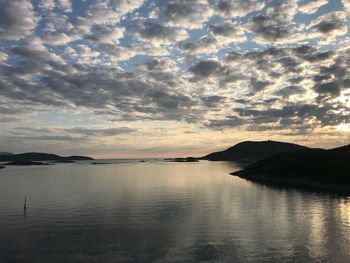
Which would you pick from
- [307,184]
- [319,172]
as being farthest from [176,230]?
[319,172]

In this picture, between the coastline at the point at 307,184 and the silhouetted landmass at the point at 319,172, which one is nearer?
the coastline at the point at 307,184

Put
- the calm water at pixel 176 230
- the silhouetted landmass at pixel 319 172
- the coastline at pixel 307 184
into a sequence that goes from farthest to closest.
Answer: the silhouetted landmass at pixel 319 172 → the coastline at pixel 307 184 → the calm water at pixel 176 230

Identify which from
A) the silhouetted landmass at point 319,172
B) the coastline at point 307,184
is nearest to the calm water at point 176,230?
the coastline at point 307,184

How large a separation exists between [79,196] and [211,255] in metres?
79.5

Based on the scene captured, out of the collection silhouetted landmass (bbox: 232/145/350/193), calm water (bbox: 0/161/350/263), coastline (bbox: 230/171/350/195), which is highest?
silhouetted landmass (bbox: 232/145/350/193)

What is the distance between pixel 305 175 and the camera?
174 meters

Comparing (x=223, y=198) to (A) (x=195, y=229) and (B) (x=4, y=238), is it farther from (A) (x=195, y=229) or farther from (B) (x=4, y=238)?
(B) (x=4, y=238)

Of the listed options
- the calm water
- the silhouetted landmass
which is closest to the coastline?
the silhouetted landmass

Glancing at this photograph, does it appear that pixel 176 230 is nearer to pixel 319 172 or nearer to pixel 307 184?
pixel 307 184

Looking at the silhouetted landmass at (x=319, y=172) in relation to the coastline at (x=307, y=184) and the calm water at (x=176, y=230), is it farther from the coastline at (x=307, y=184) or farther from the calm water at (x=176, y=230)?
the calm water at (x=176, y=230)

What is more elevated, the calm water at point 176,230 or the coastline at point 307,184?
the coastline at point 307,184

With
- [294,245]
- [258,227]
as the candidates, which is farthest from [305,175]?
[294,245]

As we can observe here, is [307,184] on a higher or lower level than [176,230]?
higher

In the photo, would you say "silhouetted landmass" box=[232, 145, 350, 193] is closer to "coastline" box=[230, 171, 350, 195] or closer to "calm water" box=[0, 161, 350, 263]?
"coastline" box=[230, 171, 350, 195]
